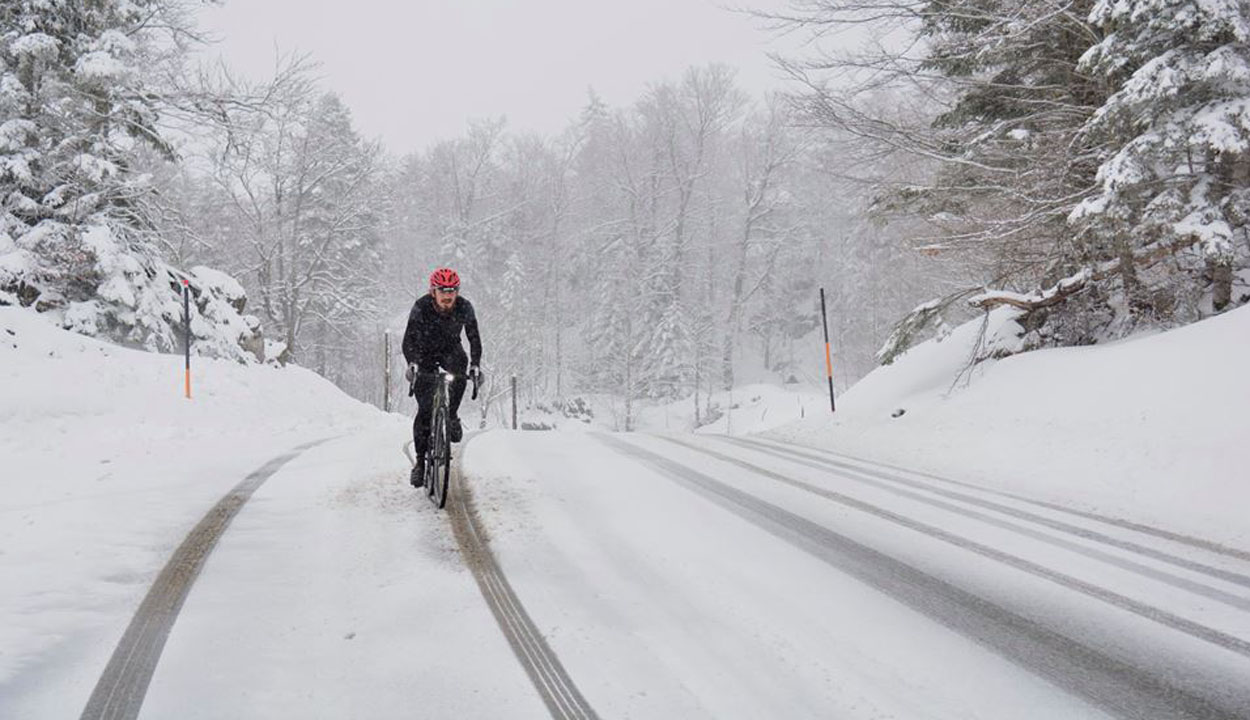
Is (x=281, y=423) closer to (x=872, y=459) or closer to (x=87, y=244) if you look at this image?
(x=87, y=244)

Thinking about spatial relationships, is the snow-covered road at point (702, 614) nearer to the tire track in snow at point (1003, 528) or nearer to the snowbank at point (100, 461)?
the tire track in snow at point (1003, 528)

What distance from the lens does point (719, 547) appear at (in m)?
4.41

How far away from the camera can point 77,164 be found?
12820mm

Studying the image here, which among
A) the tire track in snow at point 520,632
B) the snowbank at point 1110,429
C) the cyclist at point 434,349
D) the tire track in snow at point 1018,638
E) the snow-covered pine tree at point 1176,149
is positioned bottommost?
the tire track in snow at point 1018,638

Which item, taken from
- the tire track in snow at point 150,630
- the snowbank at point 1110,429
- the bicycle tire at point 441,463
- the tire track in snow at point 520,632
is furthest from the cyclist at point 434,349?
the snowbank at point 1110,429

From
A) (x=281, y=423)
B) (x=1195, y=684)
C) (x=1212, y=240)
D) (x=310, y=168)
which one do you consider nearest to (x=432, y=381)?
(x=1195, y=684)

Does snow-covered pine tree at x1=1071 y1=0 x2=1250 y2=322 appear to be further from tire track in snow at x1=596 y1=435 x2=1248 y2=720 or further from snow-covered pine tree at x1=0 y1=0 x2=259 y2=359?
snow-covered pine tree at x1=0 y1=0 x2=259 y2=359

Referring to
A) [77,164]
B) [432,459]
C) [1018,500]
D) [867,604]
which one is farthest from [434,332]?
[77,164]

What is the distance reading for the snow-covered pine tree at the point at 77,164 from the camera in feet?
40.9

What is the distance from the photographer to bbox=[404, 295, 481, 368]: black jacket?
239 inches

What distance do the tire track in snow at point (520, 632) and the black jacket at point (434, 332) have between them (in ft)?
5.76

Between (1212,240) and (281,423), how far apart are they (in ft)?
43.9

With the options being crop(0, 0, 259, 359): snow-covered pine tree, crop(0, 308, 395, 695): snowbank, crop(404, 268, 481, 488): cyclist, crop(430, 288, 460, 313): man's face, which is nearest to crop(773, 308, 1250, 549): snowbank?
crop(404, 268, 481, 488): cyclist

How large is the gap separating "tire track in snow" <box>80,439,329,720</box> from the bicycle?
1425mm
